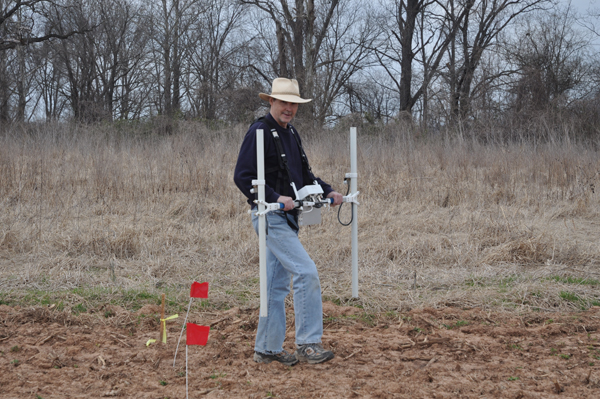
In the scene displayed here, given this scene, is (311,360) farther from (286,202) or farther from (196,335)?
(286,202)

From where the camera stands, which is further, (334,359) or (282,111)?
(334,359)

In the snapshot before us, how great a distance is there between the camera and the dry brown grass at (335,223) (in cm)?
592

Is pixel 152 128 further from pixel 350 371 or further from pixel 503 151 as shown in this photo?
pixel 350 371

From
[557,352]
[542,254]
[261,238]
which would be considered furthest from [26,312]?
[542,254]

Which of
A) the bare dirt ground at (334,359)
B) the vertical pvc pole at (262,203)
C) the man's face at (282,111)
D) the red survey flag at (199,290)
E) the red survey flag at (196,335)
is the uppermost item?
the man's face at (282,111)

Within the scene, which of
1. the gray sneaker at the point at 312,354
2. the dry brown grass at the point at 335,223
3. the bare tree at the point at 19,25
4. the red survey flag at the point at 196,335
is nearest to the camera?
the red survey flag at the point at 196,335

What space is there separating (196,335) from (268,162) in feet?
3.96

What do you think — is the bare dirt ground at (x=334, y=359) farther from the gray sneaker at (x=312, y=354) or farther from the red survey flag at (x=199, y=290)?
the red survey flag at (x=199, y=290)

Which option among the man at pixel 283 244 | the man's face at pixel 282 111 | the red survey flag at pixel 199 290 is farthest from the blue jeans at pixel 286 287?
the man's face at pixel 282 111

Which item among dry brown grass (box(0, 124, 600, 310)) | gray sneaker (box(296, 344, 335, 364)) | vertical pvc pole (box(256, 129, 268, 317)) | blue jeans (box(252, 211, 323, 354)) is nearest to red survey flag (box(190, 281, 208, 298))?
vertical pvc pole (box(256, 129, 268, 317))

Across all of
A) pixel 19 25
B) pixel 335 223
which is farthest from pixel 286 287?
pixel 19 25

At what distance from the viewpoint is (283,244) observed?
3.54 meters

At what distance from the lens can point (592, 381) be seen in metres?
3.35

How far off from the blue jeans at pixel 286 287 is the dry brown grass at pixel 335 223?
159 cm
